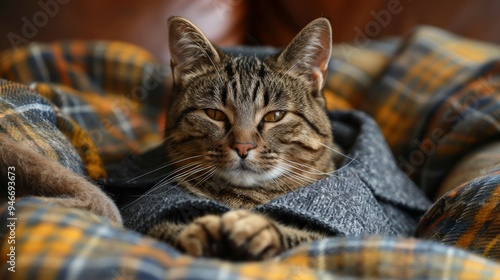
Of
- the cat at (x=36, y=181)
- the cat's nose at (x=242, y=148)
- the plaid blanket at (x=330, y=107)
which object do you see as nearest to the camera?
the plaid blanket at (x=330, y=107)

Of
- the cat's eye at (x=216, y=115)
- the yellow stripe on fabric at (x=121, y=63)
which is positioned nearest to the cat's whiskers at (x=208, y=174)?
the cat's eye at (x=216, y=115)

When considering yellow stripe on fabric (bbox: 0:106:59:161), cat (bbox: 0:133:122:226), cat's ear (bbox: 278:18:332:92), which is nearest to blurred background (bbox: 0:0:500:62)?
cat's ear (bbox: 278:18:332:92)

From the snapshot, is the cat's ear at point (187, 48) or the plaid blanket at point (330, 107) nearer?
the plaid blanket at point (330, 107)

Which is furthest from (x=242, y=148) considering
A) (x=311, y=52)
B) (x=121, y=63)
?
(x=121, y=63)

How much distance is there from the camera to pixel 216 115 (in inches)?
41.9

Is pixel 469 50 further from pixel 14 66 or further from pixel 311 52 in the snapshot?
pixel 14 66

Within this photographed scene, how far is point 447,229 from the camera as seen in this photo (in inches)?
37.3

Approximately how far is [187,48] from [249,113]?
0.73ft

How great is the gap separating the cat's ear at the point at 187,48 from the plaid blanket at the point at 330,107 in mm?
282

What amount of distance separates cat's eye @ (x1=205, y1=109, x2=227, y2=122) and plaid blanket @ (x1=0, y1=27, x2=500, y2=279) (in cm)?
29

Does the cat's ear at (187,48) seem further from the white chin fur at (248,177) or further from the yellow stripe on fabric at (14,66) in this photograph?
the yellow stripe on fabric at (14,66)

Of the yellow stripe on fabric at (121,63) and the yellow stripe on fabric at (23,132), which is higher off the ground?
the yellow stripe on fabric at (23,132)

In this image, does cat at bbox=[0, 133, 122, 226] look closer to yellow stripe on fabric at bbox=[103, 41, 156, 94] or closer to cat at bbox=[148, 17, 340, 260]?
cat at bbox=[148, 17, 340, 260]

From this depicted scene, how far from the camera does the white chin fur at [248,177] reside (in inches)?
39.6
